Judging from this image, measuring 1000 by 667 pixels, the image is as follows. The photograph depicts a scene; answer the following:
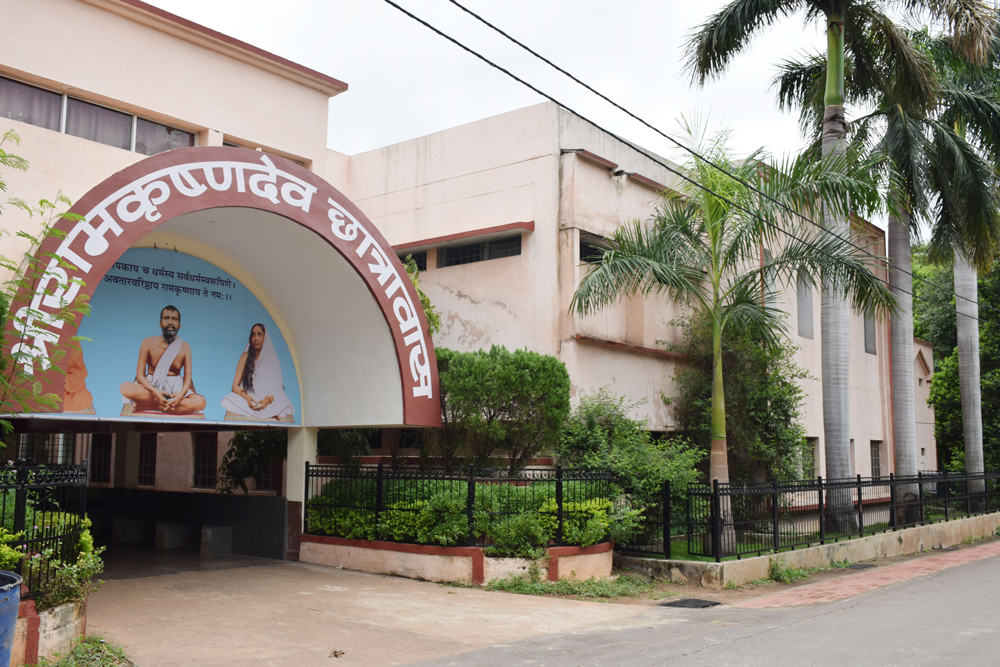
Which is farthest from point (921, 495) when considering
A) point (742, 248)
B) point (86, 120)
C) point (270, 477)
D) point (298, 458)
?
point (86, 120)

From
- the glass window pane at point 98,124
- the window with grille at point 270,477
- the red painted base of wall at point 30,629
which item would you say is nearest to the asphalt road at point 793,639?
the red painted base of wall at point 30,629

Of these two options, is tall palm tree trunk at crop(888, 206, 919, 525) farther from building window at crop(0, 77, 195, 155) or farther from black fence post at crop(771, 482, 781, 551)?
building window at crop(0, 77, 195, 155)

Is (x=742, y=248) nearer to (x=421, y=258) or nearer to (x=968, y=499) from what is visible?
(x=421, y=258)

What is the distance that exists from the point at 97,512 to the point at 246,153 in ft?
37.4

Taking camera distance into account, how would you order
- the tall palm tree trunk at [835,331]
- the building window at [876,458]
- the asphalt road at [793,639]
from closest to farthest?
the asphalt road at [793,639]
the tall palm tree trunk at [835,331]
the building window at [876,458]

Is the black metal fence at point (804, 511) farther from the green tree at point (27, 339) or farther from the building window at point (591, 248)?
the green tree at point (27, 339)

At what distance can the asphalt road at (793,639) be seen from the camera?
8094 mm

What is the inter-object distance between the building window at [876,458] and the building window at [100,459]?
73.5 feet

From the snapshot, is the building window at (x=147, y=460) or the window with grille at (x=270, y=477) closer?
the window with grille at (x=270, y=477)

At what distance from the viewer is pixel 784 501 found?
15.3 m

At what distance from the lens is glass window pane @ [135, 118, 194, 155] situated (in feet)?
44.0

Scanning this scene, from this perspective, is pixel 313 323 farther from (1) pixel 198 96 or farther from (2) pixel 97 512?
(2) pixel 97 512

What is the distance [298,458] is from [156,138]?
6003mm

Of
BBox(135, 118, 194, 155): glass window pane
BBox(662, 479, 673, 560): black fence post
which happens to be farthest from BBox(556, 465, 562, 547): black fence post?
BBox(135, 118, 194, 155): glass window pane
